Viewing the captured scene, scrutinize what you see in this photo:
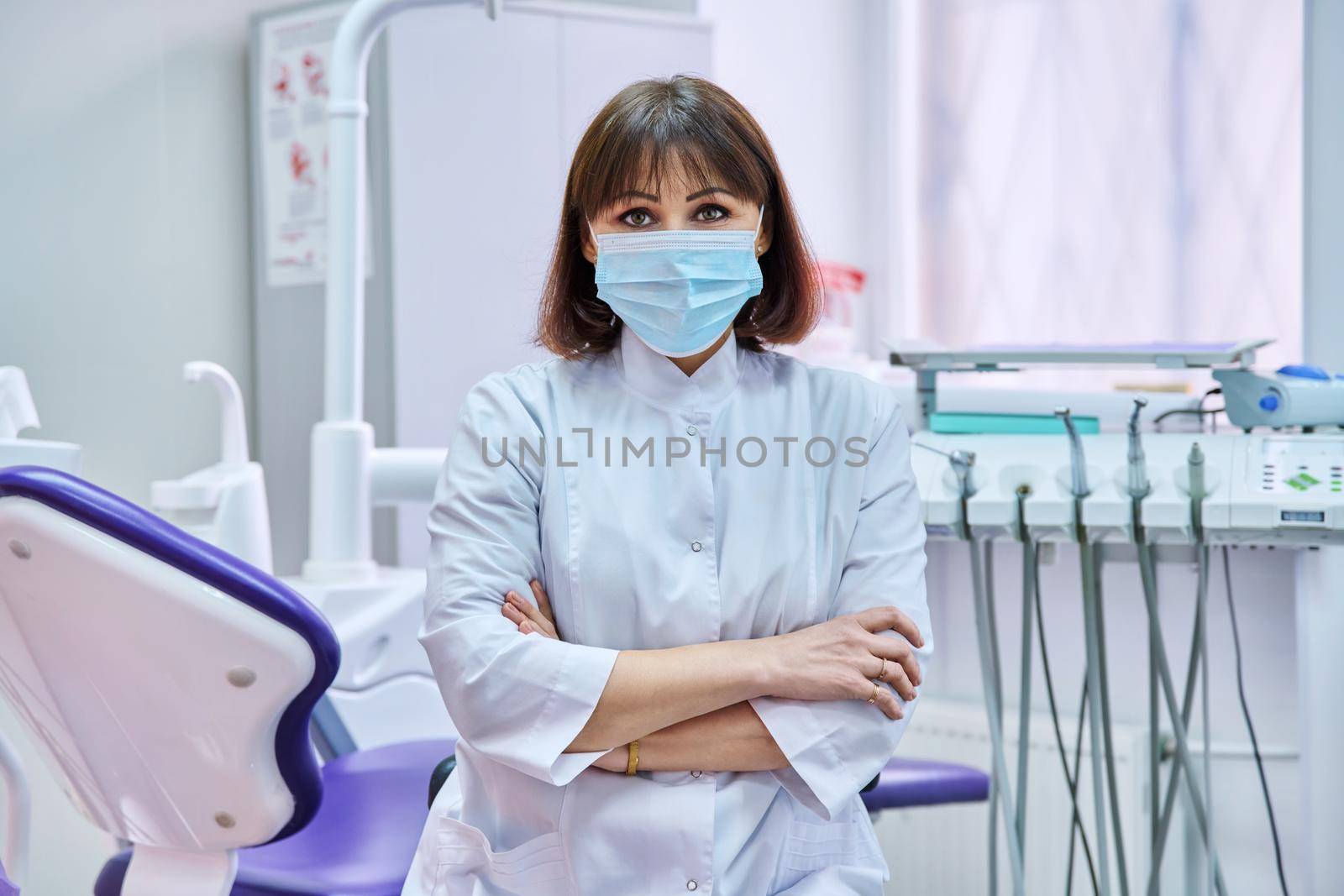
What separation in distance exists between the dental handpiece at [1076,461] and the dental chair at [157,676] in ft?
3.02

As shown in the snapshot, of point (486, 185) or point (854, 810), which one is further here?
point (486, 185)

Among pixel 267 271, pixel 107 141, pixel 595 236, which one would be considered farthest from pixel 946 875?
pixel 107 141

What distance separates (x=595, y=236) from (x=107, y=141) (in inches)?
44.0

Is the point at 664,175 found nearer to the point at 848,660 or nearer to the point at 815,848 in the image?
the point at 848,660

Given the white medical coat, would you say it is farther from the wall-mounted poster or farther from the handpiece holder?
the wall-mounted poster

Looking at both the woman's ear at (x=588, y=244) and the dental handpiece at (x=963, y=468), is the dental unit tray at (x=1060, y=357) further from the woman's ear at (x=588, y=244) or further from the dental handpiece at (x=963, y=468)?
the woman's ear at (x=588, y=244)

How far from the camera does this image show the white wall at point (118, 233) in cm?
172

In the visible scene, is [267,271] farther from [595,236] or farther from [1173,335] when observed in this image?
[1173,335]

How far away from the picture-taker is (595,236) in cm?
119

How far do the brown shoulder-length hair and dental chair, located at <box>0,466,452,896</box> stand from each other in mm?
427

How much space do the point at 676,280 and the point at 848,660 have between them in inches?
15.7

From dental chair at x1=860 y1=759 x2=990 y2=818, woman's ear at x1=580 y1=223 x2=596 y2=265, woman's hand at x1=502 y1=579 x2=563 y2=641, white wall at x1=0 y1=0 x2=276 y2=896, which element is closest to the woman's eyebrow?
woman's ear at x1=580 y1=223 x2=596 y2=265

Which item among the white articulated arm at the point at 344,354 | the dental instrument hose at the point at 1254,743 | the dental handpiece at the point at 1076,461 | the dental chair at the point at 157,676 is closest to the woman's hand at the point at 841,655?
the dental chair at the point at 157,676

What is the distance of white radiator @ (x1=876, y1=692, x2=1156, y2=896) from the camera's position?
6.87 feet
